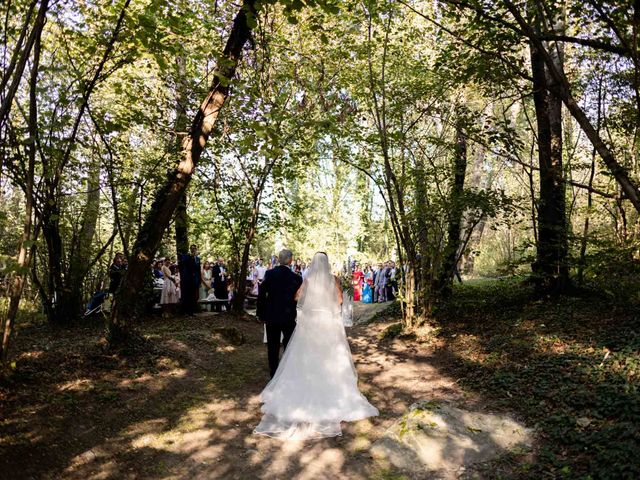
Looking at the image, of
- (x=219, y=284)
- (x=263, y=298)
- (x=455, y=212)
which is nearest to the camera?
(x=263, y=298)

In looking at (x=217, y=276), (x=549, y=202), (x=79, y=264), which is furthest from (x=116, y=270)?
(x=549, y=202)

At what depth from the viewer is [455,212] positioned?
1013 centimetres

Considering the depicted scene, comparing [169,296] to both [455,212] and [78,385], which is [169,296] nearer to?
[78,385]

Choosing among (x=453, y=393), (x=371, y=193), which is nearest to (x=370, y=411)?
(x=453, y=393)

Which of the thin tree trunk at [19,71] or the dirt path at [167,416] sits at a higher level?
the thin tree trunk at [19,71]

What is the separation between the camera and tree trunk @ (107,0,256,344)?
7.64 meters

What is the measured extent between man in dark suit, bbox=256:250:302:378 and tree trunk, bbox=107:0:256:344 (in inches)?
77.6

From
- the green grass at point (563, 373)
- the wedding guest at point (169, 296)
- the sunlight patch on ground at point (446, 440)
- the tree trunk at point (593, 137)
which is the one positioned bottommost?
the sunlight patch on ground at point (446, 440)

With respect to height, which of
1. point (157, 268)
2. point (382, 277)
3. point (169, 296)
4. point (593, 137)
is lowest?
point (169, 296)

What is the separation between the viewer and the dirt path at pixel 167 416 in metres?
4.59

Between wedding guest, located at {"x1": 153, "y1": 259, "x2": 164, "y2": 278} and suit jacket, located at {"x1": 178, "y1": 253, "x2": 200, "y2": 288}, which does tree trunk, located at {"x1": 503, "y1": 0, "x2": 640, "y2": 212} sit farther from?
wedding guest, located at {"x1": 153, "y1": 259, "x2": 164, "y2": 278}

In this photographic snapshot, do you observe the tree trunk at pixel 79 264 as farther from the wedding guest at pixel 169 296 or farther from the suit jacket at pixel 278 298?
the suit jacket at pixel 278 298

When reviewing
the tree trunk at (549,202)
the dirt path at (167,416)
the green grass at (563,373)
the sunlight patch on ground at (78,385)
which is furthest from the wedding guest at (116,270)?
the tree trunk at (549,202)

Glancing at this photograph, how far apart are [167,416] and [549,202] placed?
9169 millimetres
